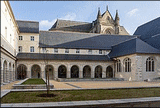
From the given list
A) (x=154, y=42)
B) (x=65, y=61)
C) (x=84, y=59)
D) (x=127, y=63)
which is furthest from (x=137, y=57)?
(x=65, y=61)

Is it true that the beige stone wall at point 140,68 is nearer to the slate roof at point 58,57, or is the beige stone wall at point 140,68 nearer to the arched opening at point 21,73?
the slate roof at point 58,57

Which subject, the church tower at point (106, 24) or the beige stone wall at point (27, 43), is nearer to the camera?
the beige stone wall at point (27, 43)

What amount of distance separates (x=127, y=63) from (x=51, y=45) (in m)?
17.0

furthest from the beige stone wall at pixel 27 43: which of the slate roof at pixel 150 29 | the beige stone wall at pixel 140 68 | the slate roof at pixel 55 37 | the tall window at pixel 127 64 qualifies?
the slate roof at pixel 150 29

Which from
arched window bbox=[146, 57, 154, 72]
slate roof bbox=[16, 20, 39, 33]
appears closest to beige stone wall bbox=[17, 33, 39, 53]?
slate roof bbox=[16, 20, 39, 33]

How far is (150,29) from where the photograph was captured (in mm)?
42969

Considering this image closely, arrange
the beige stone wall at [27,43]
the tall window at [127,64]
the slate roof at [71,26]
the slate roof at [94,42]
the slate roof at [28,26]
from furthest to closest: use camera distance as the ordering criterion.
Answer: the slate roof at [71,26] < the slate roof at [94,42] < the slate roof at [28,26] < the beige stone wall at [27,43] < the tall window at [127,64]

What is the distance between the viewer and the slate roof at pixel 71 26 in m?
58.7

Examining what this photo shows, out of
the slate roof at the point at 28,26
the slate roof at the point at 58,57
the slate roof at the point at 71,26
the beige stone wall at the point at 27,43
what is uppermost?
the slate roof at the point at 71,26

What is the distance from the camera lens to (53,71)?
124ft

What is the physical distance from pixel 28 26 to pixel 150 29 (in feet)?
96.3

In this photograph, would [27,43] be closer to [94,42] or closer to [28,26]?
[28,26]

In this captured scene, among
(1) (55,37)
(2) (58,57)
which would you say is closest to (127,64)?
(2) (58,57)

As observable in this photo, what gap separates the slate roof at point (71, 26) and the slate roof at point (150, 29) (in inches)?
819
